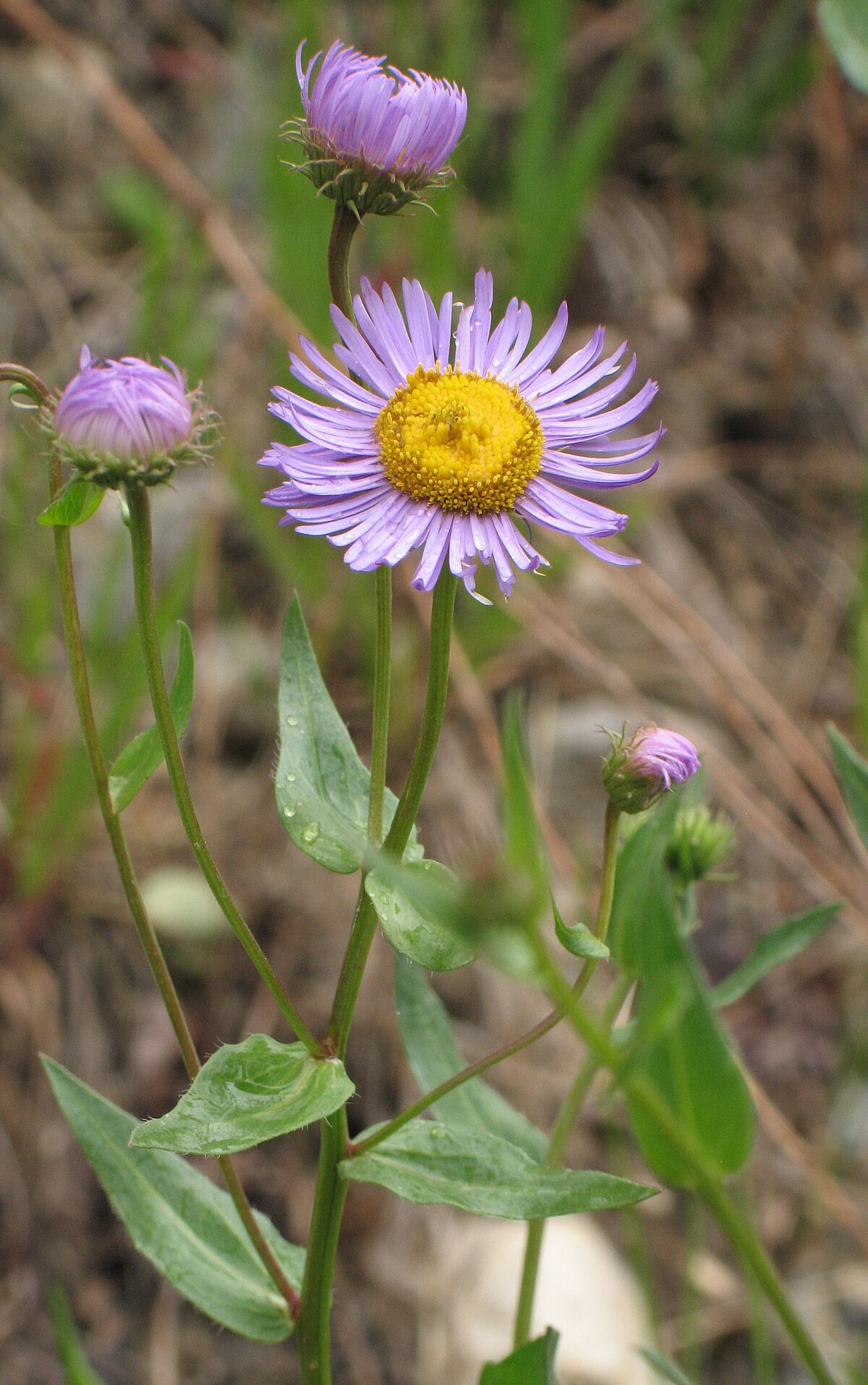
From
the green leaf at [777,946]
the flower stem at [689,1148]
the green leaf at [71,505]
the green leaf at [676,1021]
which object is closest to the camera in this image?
the flower stem at [689,1148]

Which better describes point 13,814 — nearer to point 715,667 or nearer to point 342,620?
point 342,620

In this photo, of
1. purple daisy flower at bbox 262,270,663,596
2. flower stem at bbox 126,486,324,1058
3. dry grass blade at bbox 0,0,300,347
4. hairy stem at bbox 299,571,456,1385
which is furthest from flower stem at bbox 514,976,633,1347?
dry grass blade at bbox 0,0,300,347

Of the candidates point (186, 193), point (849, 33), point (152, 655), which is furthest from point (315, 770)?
point (186, 193)

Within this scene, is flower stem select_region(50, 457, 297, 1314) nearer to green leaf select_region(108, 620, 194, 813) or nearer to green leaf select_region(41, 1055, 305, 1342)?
green leaf select_region(108, 620, 194, 813)

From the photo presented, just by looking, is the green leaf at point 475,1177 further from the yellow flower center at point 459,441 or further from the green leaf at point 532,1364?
the yellow flower center at point 459,441

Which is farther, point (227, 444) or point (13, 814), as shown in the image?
point (227, 444)

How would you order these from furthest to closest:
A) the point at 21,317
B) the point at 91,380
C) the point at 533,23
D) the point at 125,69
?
the point at 125,69 < the point at 21,317 < the point at 533,23 < the point at 91,380

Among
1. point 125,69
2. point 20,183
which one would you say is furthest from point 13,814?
point 125,69

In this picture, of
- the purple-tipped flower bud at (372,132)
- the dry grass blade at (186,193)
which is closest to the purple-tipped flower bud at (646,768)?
the purple-tipped flower bud at (372,132)
